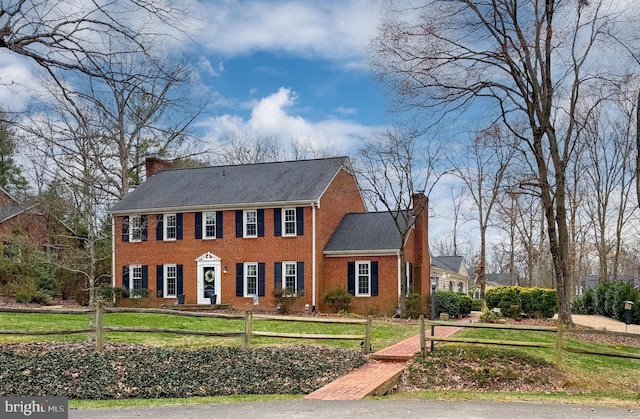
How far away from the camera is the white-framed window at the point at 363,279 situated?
29328 mm

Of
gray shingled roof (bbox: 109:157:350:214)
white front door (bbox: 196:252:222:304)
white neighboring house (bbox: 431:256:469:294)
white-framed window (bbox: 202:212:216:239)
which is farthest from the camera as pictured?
white neighboring house (bbox: 431:256:469:294)

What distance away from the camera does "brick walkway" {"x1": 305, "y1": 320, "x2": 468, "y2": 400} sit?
1069 centimetres

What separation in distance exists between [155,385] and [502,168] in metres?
29.4

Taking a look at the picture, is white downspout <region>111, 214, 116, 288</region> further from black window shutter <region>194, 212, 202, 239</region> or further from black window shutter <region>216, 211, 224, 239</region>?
black window shutter <region>216, 211, 224, 239</region>

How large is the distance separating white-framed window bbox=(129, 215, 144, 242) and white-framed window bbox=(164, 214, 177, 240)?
133 centimetres

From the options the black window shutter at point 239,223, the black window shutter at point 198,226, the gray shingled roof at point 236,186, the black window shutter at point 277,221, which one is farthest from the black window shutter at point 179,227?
the black window shutter at point 277,221

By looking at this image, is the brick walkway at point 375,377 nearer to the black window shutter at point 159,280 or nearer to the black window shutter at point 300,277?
the black window shutter at point 300,277

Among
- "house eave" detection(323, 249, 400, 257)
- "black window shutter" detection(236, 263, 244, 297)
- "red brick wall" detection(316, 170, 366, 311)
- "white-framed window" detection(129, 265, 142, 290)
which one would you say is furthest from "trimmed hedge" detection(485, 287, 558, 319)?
"white-framed window" detection(129, 265, 142, 290)

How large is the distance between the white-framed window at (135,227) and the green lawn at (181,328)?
1000cm

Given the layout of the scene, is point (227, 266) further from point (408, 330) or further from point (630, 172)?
point (630, 172)

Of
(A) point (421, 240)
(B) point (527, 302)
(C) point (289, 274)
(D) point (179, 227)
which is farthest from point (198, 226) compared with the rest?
(B) point (527, 302)

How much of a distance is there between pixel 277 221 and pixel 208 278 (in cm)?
452

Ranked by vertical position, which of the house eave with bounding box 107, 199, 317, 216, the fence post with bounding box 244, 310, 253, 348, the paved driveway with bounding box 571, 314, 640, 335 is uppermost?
the house eave with bounding box 107, 199, 317, 216

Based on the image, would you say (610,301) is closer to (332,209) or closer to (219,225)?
(332,209)
